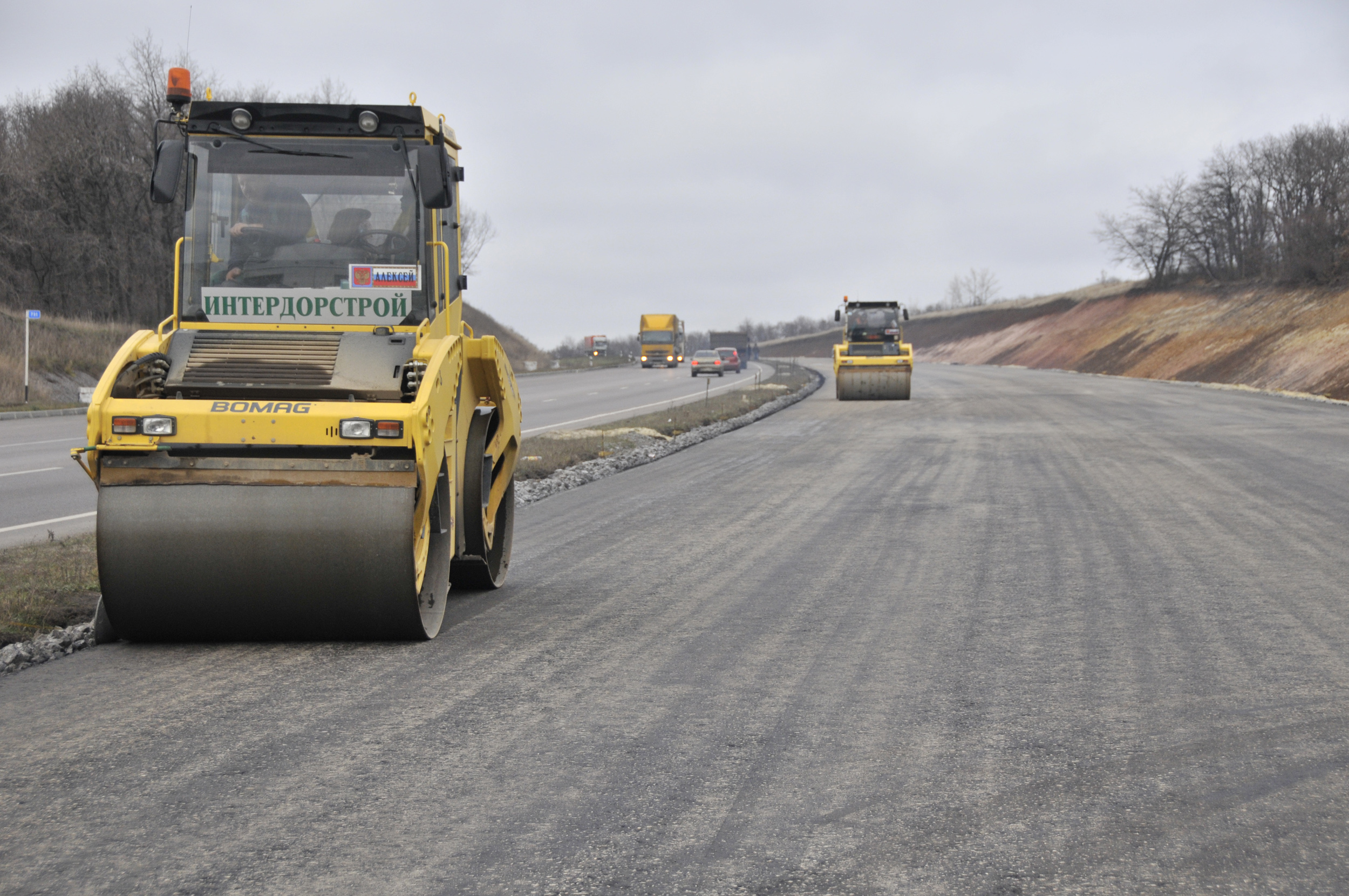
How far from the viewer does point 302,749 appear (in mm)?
5133

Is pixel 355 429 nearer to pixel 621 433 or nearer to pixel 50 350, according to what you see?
pixel 621 433

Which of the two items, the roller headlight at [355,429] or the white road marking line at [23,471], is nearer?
the roller headlight at [355,429]

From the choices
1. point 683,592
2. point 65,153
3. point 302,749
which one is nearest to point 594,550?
point 683,592

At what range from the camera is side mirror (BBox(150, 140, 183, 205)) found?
6.97 metres

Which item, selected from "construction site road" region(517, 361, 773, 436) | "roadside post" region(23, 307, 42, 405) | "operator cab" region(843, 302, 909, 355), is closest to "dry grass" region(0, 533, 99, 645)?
"construction site road" region(517, 361, 773, 436)

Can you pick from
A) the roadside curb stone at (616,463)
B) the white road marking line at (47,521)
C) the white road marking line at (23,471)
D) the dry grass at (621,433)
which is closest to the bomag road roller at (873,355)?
the dry grass at (621,433)

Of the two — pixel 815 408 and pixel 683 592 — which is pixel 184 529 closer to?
pixel 683 592

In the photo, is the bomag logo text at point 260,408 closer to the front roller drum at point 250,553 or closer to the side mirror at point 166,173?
the front roller drum at point 250,553

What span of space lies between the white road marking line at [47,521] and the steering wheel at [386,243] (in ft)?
19.3

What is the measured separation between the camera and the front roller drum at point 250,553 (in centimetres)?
641

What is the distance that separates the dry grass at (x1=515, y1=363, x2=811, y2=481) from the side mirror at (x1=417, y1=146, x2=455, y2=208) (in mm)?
6920

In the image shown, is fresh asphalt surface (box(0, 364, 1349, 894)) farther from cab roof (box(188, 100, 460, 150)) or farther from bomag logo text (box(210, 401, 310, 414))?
cab roof (box(188, 100, 460, 150))

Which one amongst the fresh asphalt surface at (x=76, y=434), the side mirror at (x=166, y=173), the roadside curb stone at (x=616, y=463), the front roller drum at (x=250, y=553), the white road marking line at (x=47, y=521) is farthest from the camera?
the roadside curb stone at (x=616, y=463)

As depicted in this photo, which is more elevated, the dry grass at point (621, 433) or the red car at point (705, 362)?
the red car at point (705, 362)
